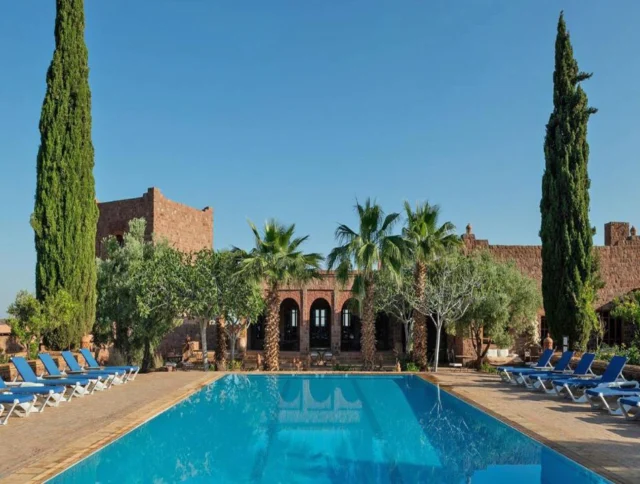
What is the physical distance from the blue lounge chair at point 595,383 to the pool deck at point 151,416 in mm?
346

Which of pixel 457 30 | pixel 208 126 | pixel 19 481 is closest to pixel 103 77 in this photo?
pixel 208 126

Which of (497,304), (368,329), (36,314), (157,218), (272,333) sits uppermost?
(157,218)

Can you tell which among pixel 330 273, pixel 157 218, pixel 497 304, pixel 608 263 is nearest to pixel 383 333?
pixel 330 273

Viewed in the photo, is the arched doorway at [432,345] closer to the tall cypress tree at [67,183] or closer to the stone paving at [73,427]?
the stone paving at [73,427]

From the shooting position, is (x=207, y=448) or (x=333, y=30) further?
(x=333, y=30)

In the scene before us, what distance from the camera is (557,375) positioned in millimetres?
13938

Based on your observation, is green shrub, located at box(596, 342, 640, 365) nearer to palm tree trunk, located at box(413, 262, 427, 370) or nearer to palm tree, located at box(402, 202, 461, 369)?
palm tree trunk, located at box(413, 262, 427, 370)

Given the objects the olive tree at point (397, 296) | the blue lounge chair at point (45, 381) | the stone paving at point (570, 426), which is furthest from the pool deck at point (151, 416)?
the olive tree at point (397, 296)

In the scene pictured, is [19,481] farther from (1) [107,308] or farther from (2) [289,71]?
(2) [289,71]

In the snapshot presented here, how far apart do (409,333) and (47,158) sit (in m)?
14.1

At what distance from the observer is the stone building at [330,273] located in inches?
931

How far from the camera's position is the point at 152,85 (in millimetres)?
18469

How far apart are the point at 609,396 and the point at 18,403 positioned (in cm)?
1123

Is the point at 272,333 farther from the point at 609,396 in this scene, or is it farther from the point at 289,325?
the point at 289,325
